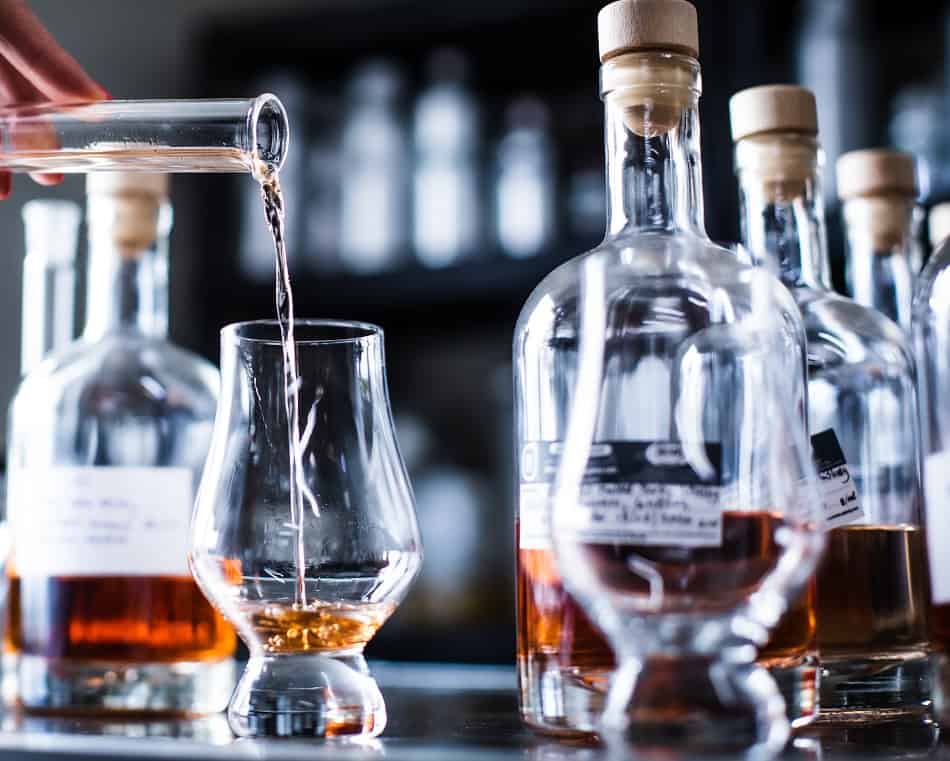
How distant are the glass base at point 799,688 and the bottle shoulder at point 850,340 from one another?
0.15 m

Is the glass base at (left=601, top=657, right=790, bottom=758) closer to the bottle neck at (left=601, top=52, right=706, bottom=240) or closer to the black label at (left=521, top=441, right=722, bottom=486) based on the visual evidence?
the black label at (left=521, top=441, right=722, bottom=486)

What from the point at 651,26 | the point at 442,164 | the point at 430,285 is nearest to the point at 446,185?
the point at 442,164

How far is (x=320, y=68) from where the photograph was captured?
203 centimetres

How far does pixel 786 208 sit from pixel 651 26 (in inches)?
Result: 6.2

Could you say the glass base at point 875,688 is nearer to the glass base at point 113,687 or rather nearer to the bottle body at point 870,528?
the bottle body at point 870,528

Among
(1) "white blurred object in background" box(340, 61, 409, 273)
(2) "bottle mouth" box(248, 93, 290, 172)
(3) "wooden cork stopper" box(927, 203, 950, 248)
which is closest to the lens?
(2) "bottle mouth" box(248, 93, 290, 172)

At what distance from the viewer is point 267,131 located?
0.62 meters

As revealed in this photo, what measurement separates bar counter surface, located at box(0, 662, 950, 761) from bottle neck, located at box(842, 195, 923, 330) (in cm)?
24

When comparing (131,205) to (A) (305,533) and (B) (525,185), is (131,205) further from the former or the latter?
(B) (525,185)

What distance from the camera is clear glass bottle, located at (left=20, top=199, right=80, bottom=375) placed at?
869mm

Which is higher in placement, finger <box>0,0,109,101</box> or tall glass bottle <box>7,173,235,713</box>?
finger <box>0,0,109,101</box>

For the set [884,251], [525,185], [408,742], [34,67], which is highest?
[525,185]

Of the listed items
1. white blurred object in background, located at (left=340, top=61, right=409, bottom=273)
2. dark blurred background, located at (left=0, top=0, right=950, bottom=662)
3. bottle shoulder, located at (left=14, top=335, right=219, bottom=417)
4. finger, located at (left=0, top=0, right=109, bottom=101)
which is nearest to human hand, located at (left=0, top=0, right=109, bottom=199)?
finger, located at (left=0, top=0, right=109, bottom=101)

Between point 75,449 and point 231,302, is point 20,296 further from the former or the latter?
point 75,449
